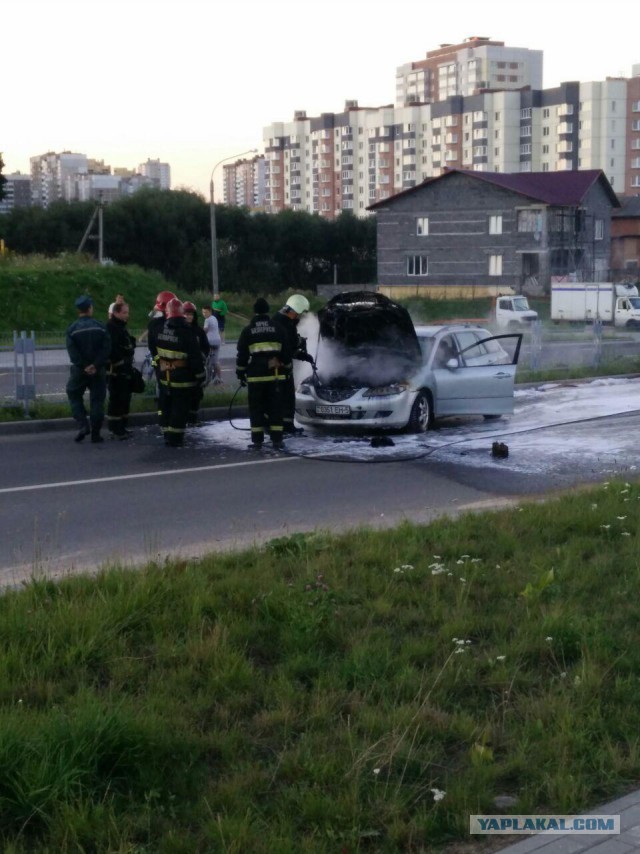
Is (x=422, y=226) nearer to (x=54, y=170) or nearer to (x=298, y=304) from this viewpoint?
(x=298, y=304)

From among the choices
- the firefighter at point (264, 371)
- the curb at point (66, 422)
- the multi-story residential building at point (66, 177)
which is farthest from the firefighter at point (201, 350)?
the multi-story residential building at point (66, 177)

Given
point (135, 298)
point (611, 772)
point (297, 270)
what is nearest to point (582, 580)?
point (611, 772)

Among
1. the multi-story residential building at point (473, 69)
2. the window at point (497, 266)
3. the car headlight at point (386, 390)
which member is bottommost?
the car headlight at point (386, 390)

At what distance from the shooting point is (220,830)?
12.5ft

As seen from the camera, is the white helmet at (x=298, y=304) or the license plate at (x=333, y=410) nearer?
the license plate at (x=333, y=410)

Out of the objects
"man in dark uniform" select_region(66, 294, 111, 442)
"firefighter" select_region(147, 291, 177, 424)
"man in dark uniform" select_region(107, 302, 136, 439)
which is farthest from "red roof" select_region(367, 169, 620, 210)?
"man in dark uniform" select_region(66, 294, 111, 442)

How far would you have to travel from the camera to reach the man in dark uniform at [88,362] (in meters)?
13.8

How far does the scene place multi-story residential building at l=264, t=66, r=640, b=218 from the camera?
129125mm

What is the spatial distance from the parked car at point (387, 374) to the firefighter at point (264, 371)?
39.1 inches

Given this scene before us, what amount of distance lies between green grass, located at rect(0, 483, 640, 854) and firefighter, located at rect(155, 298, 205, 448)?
20.8 feet

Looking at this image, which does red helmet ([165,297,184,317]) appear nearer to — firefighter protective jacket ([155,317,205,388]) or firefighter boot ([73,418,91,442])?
firefighter protective jacket ([155,317,205,388])

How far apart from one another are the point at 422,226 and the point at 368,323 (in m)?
64.0

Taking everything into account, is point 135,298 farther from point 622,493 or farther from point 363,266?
point 363,266

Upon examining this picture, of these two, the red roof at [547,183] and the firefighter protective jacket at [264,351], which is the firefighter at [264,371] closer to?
the firefighter protective jacket at [264,351]
